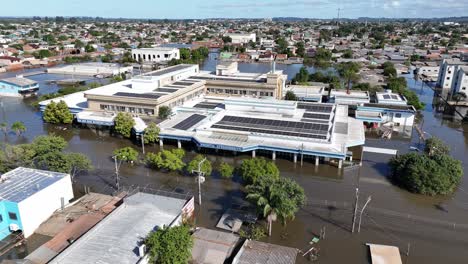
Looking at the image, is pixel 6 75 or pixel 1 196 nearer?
pixel 1 196

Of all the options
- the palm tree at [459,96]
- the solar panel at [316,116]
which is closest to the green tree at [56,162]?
the solar panel at [316,116]

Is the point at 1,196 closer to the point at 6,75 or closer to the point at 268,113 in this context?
the point at 268,113

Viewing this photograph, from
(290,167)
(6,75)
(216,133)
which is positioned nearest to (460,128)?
(290,167)

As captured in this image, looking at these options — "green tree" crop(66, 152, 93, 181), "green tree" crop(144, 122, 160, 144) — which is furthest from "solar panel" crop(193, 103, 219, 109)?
"green tree" crop(66, 152, 93, 181)

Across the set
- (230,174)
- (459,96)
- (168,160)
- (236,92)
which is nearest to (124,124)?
(168,160)

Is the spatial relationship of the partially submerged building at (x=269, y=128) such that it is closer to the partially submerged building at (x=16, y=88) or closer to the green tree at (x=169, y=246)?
the green tree at (x=169, y=246)

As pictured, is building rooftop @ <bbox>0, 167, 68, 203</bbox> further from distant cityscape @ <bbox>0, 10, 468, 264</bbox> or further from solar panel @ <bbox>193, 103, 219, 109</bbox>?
solar panel @ <bbox>193, 103, 219, 109</bbox>
